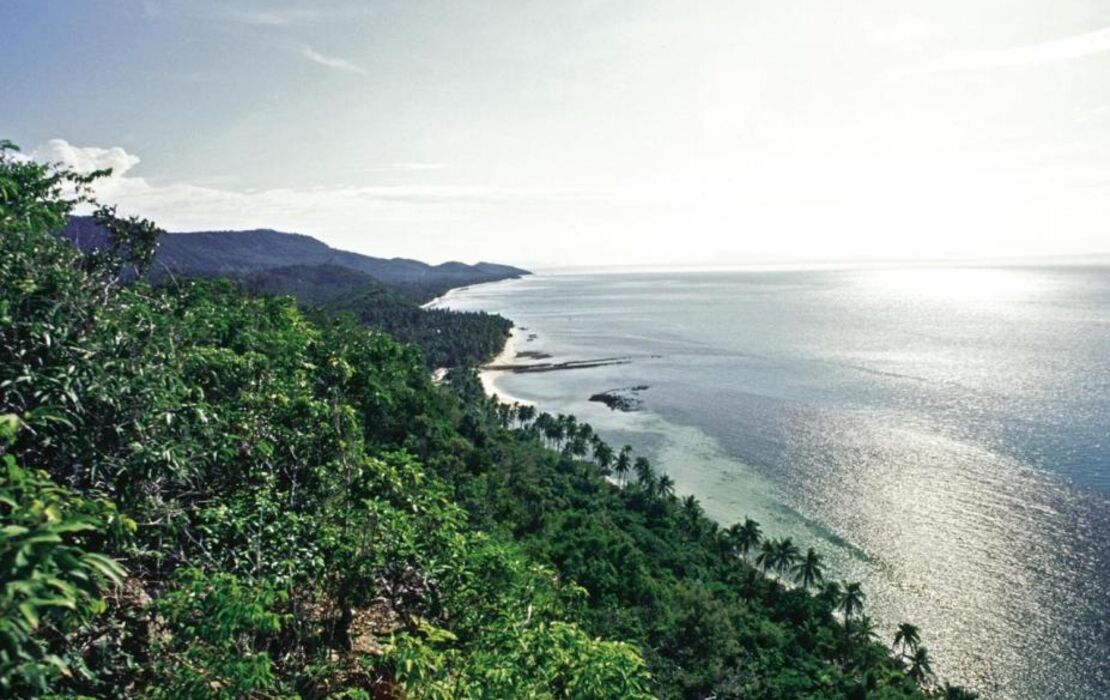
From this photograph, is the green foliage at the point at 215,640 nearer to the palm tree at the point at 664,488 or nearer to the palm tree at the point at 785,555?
A: the palm tree at the point at 785,555

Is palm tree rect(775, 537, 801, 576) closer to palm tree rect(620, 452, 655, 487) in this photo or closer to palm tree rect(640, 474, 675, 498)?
palm tree rect(640, 474, 675, 498)

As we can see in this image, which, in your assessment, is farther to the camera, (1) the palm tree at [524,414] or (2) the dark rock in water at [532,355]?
(2) the dark rock in water at [532,355]

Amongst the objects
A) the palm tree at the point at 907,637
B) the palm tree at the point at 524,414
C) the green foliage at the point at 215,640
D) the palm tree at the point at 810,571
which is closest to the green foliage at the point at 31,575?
the green foliage at the point at 215,640

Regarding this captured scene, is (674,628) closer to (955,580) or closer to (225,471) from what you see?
(955,580)

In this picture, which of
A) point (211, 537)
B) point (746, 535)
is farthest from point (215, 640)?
point (746, 535)

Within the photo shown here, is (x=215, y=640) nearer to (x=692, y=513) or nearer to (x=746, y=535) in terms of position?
(x=746, y=535)

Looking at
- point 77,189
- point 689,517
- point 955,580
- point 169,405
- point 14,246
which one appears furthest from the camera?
point 689,517

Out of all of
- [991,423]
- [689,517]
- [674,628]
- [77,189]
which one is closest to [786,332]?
[991,423]

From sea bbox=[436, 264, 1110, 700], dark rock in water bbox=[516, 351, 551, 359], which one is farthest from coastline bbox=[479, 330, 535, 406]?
sea bbox=[436, 264, 1110, 700]
